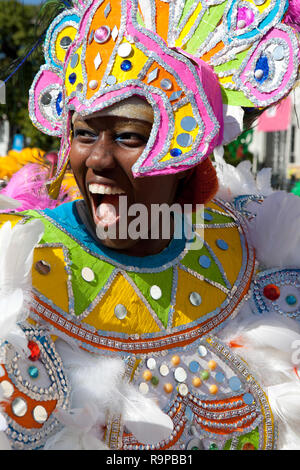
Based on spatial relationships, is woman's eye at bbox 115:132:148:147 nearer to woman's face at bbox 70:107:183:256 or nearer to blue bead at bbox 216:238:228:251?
woman's face at bbox 70:107:183:256

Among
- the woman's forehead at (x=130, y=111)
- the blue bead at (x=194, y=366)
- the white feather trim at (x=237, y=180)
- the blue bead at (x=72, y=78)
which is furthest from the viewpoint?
the white feather trim at (x=237, y=180)

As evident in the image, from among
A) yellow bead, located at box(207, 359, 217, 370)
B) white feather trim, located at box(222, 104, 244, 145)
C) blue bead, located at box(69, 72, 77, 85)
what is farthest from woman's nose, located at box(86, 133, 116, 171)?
yellow bead, located at box(207, 359, 217, 370)

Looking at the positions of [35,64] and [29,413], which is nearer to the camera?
[29,413]

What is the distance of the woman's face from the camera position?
171 cm

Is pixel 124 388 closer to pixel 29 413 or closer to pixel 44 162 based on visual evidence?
pixel 29 413

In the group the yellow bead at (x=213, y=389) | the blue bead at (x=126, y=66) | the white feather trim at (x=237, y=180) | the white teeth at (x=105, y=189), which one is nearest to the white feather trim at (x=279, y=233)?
the white feather trim at (x=237, y=180)

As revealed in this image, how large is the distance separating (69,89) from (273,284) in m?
1.06

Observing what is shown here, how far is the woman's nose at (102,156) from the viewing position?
66.6 inches

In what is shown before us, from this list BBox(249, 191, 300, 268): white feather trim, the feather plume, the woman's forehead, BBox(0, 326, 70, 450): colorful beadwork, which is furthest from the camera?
BBox(249, 191, 300, 268): white feather trim

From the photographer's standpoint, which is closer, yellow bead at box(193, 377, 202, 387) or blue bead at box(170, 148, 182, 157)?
blue bead at box(170, 148, 182, 157)

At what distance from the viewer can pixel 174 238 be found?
2100 millimetres

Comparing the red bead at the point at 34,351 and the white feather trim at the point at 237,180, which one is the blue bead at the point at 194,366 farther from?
the white feather trim at the point at 237,180
